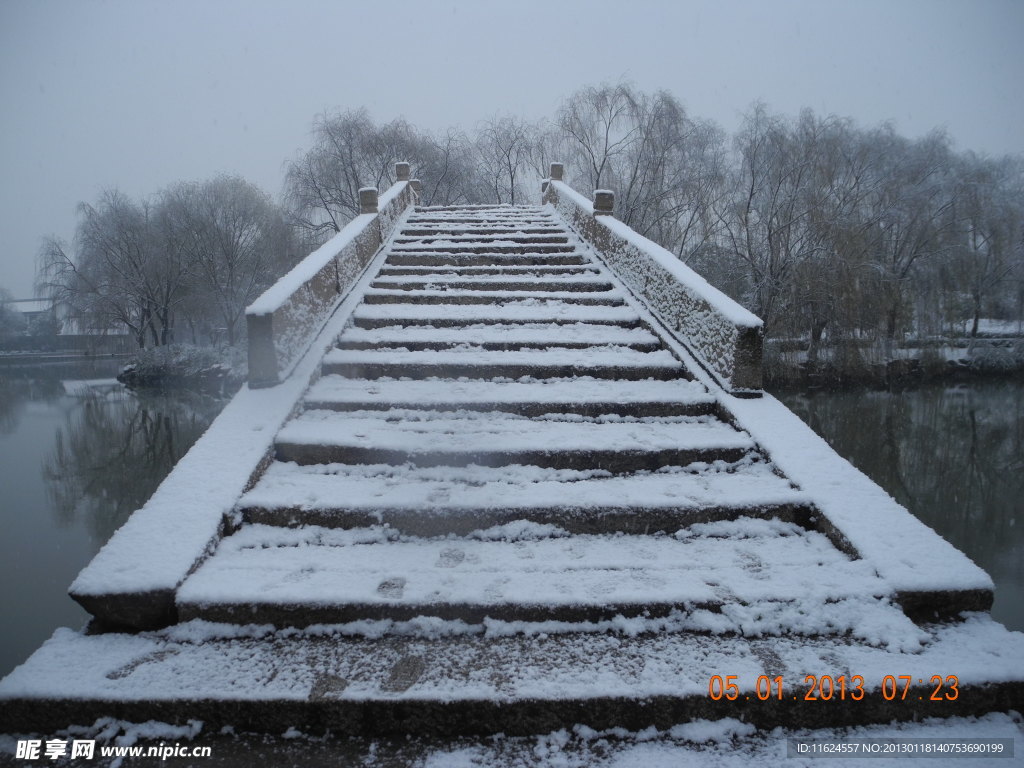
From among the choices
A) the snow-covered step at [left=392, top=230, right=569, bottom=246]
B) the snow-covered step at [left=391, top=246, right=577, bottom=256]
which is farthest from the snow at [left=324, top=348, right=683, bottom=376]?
the snow-covered step at [left=392, top=230, right=569, bottom=246]

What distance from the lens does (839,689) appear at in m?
1.96

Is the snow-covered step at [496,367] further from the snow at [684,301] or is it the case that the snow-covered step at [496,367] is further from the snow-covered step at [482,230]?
the snow-covered step at [482,230]

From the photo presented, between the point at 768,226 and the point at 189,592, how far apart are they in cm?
2110

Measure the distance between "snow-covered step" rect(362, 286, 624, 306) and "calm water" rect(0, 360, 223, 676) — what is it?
15.1 feet

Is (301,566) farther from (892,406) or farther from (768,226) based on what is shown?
(768,226)

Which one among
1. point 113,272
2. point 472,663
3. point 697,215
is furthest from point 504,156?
point 472,663

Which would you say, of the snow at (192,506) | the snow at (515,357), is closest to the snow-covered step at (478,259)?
the snow at (515,357)

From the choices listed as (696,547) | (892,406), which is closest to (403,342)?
(696,547)

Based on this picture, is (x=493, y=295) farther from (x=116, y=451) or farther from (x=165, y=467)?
(x=116, y=451)

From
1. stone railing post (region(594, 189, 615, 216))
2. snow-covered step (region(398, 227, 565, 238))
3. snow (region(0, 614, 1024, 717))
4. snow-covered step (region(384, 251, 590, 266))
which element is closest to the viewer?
snow (region(0, 614, 1024, 717))

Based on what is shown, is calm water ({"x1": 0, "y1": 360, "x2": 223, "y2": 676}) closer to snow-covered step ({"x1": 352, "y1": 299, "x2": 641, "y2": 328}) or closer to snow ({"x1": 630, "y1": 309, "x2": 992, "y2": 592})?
snow-covered step ({"x1": 352, "y1": 299, "x2": 641, "y2": 328})

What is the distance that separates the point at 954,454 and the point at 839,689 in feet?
44.8

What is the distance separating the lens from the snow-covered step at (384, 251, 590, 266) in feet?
23.2

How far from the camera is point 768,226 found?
64.0 ft
